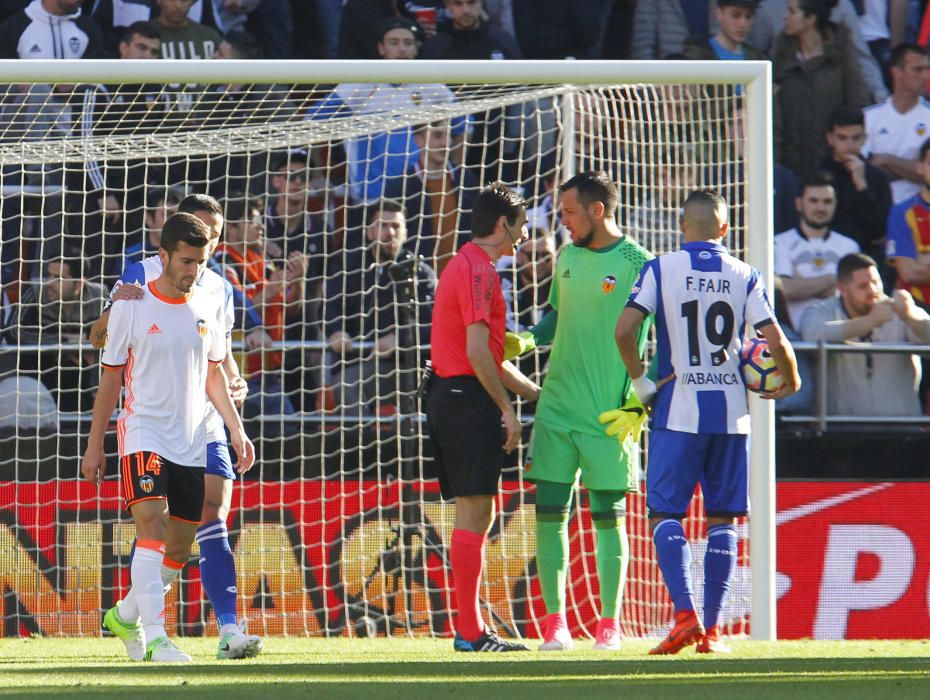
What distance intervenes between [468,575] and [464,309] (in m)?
1.07

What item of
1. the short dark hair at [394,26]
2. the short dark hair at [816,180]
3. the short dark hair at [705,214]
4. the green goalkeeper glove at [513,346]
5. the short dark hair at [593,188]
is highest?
the short dark hair at [394,26]

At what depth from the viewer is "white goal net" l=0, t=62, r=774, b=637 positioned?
7328 millimetres

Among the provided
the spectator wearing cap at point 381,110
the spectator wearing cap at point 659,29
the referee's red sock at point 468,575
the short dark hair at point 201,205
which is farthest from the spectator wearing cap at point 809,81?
the short dark hair at point 201,205

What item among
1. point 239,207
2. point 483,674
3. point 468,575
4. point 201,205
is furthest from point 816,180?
point 483,674

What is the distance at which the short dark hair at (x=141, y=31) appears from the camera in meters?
10.0

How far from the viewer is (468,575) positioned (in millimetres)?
5762

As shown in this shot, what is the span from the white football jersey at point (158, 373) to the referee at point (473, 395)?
3.16ft

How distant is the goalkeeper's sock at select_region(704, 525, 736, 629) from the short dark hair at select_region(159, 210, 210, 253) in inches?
90.5

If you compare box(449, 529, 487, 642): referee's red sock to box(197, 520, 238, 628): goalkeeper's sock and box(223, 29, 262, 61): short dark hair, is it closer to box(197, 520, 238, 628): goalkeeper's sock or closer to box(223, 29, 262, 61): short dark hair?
box(197, 520, 238, 628): goalkeeper's sock

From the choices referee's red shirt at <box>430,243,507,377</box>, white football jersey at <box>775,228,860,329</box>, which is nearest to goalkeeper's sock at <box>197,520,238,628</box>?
referee's red shirt at <box>430,243,507,377</box>

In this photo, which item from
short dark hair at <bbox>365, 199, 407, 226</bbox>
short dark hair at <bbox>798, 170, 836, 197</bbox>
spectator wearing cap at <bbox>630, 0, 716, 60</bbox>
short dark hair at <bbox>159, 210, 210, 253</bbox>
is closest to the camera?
short dark hair at <bbox>159, 210, 210, 253</bbox>

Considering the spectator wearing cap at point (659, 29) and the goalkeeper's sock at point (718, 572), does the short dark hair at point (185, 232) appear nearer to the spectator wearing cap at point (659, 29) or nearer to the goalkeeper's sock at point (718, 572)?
the goalkeeper's sock at point (718, 572)

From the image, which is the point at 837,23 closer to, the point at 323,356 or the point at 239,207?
the point at 239,207

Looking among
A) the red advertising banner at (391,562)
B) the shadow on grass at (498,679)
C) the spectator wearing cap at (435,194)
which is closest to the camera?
the shadow on grass at (498,679)
